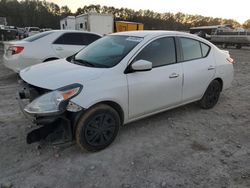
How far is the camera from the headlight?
2869mm

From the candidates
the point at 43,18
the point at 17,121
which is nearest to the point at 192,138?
the point at 17,121

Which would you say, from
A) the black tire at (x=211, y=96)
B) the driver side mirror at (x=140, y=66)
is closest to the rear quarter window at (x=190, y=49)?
the black tire at (x=211, y=96)

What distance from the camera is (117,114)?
3.36 m

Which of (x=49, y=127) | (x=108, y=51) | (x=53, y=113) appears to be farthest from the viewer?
(x=108, y=51)

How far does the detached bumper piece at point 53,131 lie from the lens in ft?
9.54

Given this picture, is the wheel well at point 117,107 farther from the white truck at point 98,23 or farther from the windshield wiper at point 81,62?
the white truck at point 98,23

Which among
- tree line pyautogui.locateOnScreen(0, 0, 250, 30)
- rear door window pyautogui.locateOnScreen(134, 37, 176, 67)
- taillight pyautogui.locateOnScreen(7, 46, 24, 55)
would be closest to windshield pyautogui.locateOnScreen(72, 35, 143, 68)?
rear door window pyautogui.locateOnScreen(134, 37, 176, 67)

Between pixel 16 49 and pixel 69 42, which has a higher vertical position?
pixel 69 42

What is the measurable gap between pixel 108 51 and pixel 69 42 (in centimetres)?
368

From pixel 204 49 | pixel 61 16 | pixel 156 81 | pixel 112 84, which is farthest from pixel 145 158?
pixel 61 16

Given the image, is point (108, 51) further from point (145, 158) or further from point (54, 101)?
point (145, 158)

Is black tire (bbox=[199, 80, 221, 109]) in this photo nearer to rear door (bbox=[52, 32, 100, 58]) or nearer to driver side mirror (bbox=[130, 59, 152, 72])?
driver side mirror (bbox=[130, 59, 152, 72])

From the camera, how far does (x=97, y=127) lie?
126 inches

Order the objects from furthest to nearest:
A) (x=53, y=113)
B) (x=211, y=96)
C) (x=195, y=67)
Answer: (x=211, y=96) < (x=195, y=67) < (x=53, y=113)
